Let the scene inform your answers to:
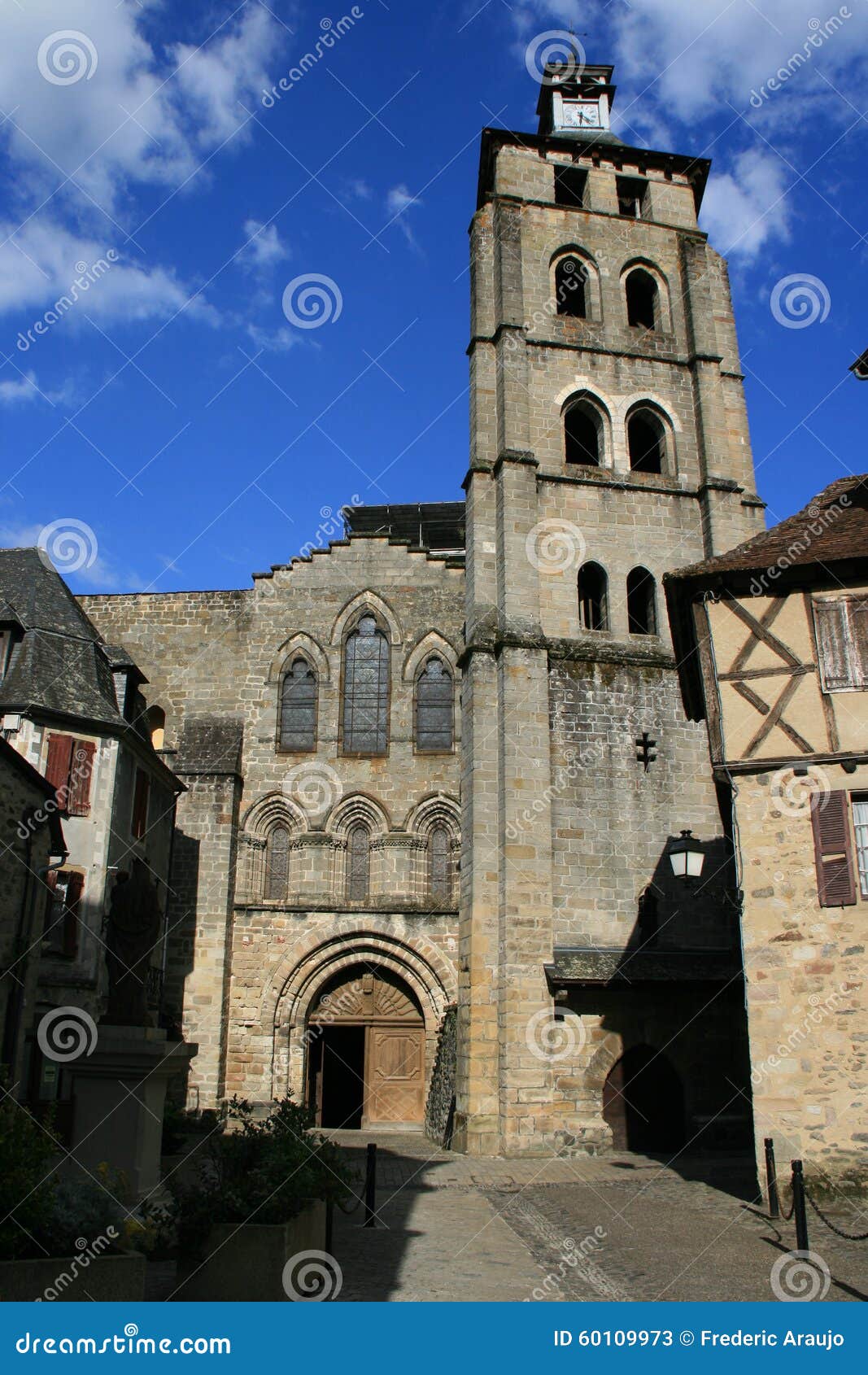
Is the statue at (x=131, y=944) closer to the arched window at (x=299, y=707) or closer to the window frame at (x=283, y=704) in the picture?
the window frame at (x=283, y=704)

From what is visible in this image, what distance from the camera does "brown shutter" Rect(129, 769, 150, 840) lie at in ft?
60.8

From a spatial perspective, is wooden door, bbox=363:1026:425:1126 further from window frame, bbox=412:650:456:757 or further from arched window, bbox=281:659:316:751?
arched window, bbox=281:659:316:751

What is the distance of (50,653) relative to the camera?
18141mm

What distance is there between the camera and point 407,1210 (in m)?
9.73

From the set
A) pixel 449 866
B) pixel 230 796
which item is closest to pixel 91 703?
pixel 230 796

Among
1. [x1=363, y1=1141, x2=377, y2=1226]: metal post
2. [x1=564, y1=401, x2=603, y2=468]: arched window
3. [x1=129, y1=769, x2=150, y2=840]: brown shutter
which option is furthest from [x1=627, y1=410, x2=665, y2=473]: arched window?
[x1=363, y1=1141, x2=377, y2=1226]: metal post

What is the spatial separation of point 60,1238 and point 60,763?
12956 mm

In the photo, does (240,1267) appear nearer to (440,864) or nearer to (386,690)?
(440,864)

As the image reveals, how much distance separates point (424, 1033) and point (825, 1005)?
12237 mm

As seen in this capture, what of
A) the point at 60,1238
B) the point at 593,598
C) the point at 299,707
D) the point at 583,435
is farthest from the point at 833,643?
the point at 299,707

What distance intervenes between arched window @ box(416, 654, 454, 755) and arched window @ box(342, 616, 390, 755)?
74 cm

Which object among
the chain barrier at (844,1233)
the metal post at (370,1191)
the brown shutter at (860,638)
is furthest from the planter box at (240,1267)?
the brown shutter at (860,638)

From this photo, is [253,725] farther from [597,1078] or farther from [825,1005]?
[825,1005]

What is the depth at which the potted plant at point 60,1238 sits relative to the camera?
450 cm
